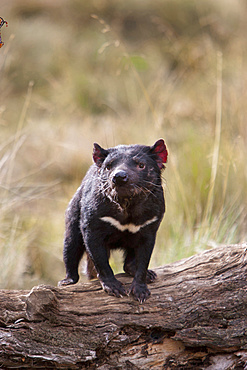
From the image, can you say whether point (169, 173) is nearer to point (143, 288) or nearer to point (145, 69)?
point (143, 288)

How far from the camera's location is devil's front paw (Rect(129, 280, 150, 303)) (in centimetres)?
383

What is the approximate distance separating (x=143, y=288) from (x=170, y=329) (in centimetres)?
40

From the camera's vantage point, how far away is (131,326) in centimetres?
364

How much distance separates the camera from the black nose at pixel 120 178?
356 cm

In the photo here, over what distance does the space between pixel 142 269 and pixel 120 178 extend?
2.67 ft

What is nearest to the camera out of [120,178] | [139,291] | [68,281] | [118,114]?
[120,178]

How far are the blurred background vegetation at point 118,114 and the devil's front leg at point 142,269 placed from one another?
5.40 ft

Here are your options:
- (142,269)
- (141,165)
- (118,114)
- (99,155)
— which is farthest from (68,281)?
(118,114)

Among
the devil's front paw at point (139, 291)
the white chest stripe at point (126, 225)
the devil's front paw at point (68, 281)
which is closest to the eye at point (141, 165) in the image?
the white chest stripe at point (126, 225)

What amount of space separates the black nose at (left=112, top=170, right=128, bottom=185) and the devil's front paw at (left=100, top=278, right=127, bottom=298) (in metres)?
0.82

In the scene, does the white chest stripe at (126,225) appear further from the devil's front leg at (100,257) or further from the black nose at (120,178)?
the black nose at (120,178)

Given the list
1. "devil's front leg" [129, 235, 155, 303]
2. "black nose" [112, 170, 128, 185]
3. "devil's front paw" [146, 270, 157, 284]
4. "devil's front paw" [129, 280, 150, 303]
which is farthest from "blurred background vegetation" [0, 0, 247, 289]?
"black nose" [112, 170, 128, 185]

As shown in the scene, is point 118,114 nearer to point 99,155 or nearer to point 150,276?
point 99,155

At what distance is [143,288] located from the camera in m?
3.89
